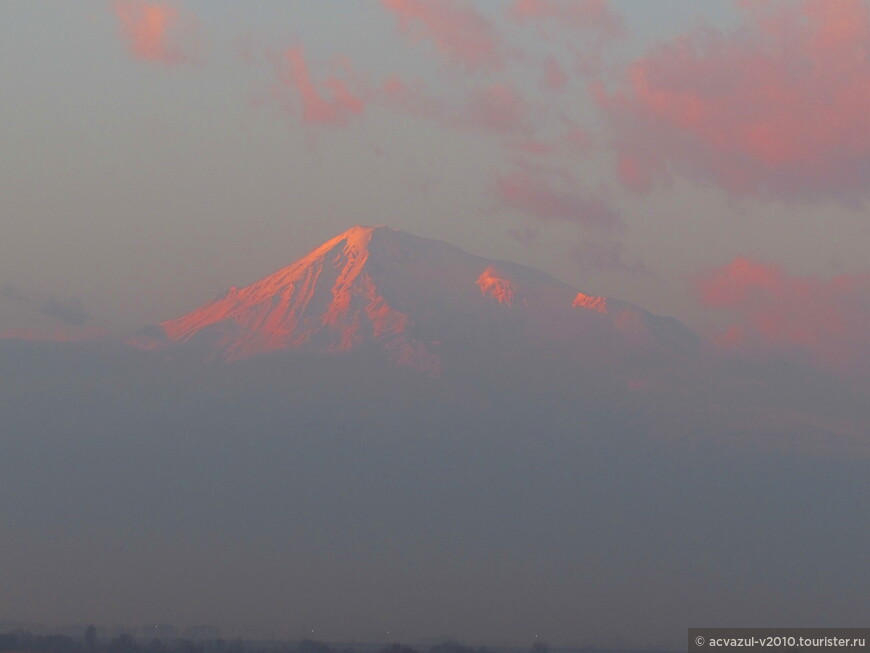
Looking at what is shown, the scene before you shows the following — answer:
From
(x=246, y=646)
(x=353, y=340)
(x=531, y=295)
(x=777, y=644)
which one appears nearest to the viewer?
(x=777, y=644)

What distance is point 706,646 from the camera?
305ft

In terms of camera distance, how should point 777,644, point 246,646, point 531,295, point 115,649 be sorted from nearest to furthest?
point 777,644, point 115,649, point 246,646, point 531,295

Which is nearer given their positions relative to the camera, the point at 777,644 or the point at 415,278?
the point at 777,644

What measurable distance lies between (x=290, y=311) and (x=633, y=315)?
3864cm

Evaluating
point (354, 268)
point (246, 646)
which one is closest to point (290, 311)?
point (354, 268)

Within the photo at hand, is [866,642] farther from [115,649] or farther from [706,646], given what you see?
[115,649]

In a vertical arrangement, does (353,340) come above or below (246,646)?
above

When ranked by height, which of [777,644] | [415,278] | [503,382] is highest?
[415,278]

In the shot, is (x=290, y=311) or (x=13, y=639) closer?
(x=13, y=639)

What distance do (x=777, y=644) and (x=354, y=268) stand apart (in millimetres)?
99083

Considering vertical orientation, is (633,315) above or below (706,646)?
above

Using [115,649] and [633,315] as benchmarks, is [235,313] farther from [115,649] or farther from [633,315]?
[115,649]

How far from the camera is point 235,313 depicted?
186 m

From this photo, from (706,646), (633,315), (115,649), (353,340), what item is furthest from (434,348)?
(706,646)
